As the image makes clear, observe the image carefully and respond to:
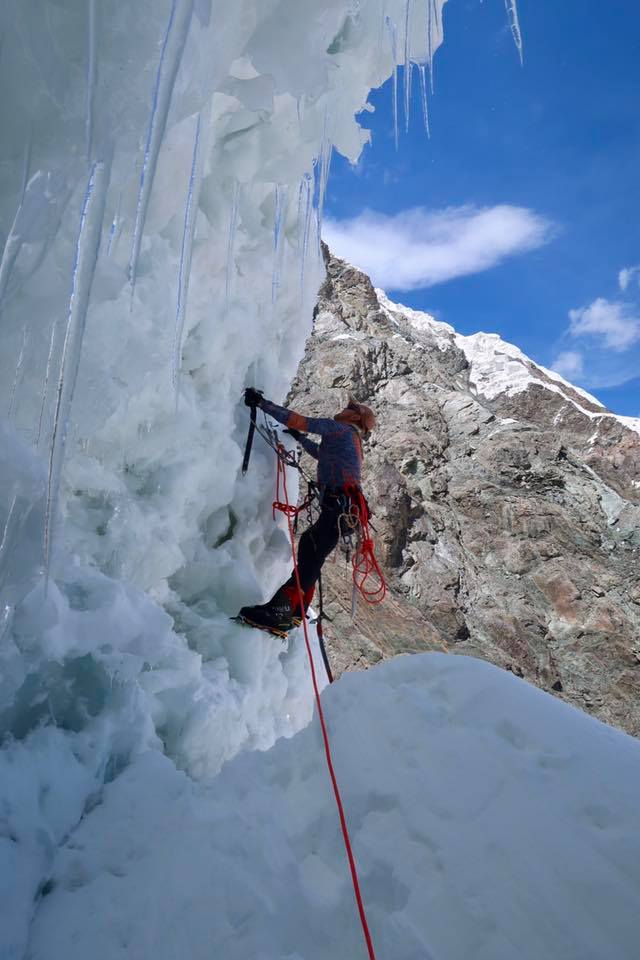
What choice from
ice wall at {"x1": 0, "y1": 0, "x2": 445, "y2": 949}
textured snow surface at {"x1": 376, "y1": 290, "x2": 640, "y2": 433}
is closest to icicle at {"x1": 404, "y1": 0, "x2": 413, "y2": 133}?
ice wall at {"x1": 0, "y1": 0, "x2": 445, "y2": 949}

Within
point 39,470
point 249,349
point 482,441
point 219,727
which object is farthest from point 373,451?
point 39,470

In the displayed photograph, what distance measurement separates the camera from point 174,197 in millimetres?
3100

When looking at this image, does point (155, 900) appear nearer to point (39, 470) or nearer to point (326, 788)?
point (326, 788)

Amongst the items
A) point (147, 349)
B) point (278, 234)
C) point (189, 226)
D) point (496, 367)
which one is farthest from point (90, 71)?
point (496, 367)

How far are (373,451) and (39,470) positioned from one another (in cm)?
1668

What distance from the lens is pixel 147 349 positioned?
3.24 meters

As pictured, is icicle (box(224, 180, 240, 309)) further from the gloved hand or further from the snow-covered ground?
the gloved hand

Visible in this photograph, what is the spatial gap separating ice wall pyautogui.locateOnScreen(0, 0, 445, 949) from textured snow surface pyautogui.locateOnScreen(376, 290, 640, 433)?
27488 mm

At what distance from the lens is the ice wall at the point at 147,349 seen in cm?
192

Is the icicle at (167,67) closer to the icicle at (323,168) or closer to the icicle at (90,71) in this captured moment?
the icicle at (90,71)

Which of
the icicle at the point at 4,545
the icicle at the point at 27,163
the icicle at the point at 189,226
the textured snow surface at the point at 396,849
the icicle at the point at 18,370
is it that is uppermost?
the icicle at the point at 189,226

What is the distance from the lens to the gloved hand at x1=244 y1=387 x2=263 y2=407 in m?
4.67

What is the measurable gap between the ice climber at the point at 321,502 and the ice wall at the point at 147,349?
0.30 m

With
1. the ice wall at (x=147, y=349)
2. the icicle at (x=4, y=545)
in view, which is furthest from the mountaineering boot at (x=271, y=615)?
the icicle at (x=4, y=545)
